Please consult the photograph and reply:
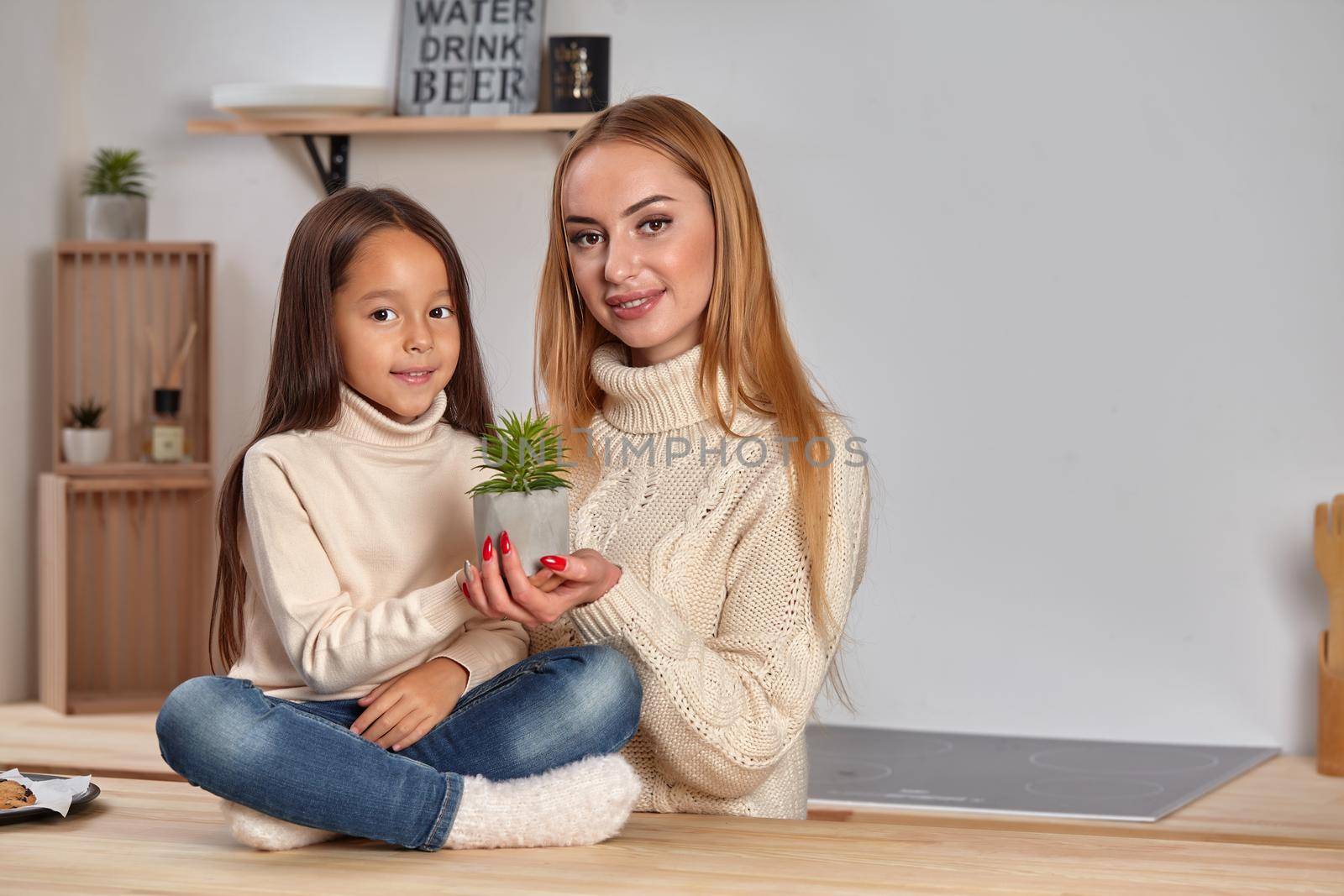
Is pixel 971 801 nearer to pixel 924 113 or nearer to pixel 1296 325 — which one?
pixel 1296 325

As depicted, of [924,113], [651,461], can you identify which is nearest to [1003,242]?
[924,113]

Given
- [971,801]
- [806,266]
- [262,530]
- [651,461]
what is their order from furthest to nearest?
1. [806,266]
2. [971,801]
3. [651,461]
4. [262,530]

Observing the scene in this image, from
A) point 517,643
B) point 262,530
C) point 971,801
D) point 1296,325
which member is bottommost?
point 971,801

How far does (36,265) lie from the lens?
115 inches

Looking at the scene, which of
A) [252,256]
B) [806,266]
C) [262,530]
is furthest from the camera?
[252,256]

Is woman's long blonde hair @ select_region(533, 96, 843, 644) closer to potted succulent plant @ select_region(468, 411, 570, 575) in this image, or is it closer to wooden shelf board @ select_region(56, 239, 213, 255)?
potted succulent plant @ select_region(468, 411, 570, 575)

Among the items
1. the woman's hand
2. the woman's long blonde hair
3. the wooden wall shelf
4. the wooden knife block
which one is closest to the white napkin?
the woman's hand

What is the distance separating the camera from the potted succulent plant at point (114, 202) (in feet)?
9.46

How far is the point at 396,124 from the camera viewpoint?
2791 mm

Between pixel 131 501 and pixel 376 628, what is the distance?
2060mm

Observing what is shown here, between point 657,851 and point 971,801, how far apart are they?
1.12m

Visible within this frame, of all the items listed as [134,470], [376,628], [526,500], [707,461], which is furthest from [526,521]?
[134,470]

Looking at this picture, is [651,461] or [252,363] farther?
[252,363]

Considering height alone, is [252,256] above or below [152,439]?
above
